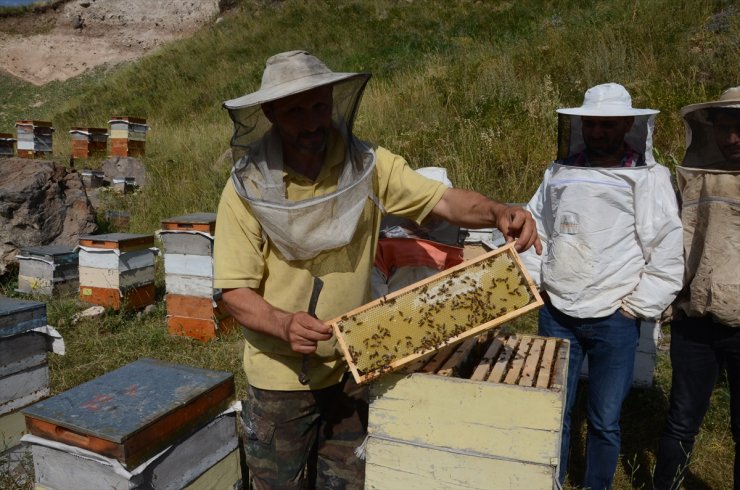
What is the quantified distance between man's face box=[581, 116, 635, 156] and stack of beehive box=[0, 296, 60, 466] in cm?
282

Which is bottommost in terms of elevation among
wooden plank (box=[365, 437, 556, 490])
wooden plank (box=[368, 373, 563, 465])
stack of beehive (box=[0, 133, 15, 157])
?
wooden plank (box=[365, 437, 556, 490])

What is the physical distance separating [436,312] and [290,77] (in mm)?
884

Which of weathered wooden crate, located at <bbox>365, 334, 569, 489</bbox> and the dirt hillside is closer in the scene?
weathered wooden crate, located at <bbox>365, 334, 569, 489</bbox>

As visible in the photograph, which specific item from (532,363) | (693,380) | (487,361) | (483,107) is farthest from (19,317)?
(483,107)

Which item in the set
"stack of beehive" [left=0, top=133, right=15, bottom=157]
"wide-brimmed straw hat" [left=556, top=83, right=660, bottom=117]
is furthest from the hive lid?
"stack of beehive" [left=0, top=133, right=15, bottom=157]

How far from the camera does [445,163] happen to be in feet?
20.2

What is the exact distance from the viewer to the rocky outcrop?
6383mm

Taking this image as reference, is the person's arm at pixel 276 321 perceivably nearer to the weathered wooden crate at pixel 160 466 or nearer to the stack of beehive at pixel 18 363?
the weathered wooden crate at pixel 160 466

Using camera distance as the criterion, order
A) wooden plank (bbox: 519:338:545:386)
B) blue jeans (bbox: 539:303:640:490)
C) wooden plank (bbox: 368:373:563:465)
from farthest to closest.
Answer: blue jeans (bbox: 539:303:640:490) < wooden plank (bbox: 519:338:545:386) < wooden plank (bbox: 368:373:563:465)

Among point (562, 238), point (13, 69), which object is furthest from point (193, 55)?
point (562, 238)

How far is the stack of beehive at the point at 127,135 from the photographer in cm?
912

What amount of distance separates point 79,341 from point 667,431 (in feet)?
14.2

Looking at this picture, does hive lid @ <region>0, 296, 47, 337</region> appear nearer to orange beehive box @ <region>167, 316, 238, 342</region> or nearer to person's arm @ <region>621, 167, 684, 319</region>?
orange beehive box @ <region>167, 316, 238, 342</region>

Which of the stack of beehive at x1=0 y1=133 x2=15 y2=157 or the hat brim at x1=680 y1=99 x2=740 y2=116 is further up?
the stack of beehive at x1=0 y1=133 x2=15 y2=157
